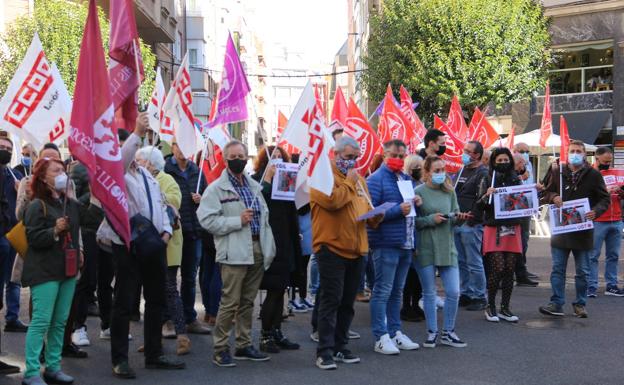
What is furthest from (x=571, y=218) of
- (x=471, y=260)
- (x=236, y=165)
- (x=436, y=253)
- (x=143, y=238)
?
(x=143, y=238)

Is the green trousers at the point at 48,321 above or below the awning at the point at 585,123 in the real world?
below

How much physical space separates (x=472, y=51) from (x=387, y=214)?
938 inches

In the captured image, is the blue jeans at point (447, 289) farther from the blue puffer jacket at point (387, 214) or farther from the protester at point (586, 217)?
the protester at point (586, 217)

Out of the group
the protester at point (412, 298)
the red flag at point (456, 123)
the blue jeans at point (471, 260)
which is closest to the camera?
the protester at point (412, 298)

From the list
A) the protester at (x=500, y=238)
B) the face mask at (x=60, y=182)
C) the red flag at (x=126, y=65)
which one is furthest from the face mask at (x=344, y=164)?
the protester at (x=500, y=238)

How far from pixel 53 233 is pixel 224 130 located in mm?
4011

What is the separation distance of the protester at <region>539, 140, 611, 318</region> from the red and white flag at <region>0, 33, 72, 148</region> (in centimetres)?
603

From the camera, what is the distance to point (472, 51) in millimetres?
30609

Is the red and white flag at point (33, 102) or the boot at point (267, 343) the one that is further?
the red and white flag at point (33, 102)

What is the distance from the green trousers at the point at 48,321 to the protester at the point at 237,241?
133cm

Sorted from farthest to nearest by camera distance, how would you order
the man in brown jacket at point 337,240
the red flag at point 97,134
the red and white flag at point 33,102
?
the red and white flag at point 33,102 → the man in brown jacket at point 337,240 → the red flag at point 97,134

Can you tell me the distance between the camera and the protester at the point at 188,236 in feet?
29.3

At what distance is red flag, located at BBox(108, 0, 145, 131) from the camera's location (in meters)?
7.16

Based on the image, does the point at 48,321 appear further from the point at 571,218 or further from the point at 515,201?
the point at 571,218
